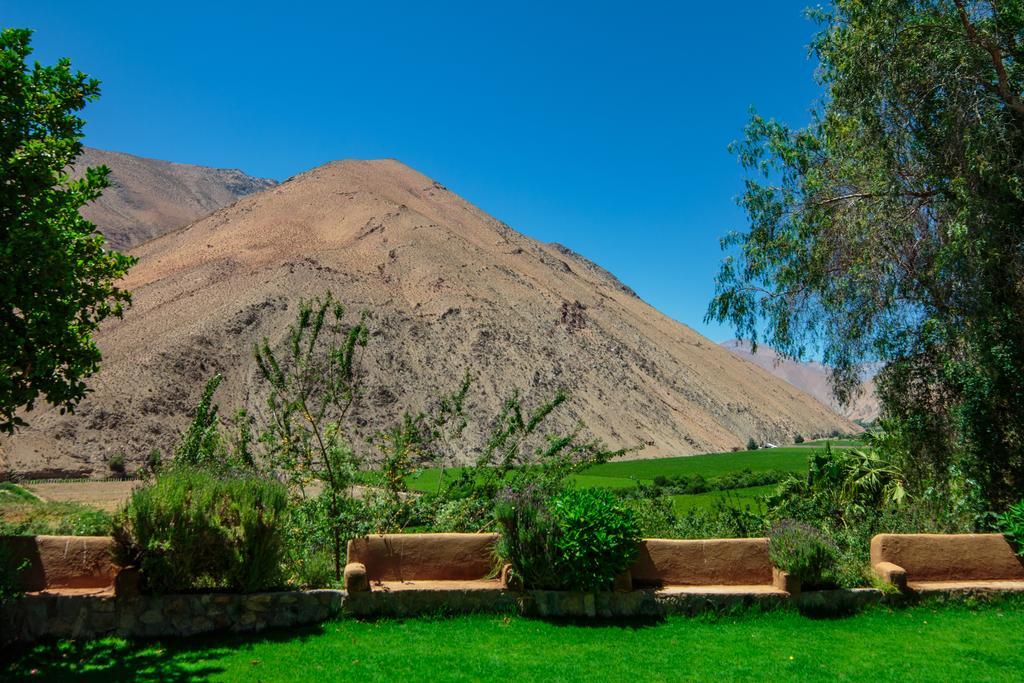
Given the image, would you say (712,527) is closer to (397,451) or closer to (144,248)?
(397,451)

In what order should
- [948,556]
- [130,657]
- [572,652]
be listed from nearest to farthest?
[130,657] < [572,652] < [948,556]

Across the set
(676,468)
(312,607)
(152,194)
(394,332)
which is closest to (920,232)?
(312,607)

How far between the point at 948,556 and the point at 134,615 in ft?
29.4

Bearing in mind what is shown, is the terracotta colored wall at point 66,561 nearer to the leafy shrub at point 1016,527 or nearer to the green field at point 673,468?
the leafy shrub at point 1016,527

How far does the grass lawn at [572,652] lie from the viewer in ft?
19.4

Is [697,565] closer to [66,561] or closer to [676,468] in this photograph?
[66,561]

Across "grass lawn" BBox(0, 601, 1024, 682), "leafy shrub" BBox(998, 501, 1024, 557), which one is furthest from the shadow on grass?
"leafy shrub" BBox(998, 501, 1024, 557)

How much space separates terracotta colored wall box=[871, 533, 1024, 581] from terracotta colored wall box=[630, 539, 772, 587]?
1615mm

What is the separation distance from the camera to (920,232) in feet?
36.7

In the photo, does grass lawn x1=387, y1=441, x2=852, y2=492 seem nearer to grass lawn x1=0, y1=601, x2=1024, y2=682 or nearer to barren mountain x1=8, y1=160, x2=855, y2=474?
barren mountain x1=8, y1=160, x2=855, y2=474

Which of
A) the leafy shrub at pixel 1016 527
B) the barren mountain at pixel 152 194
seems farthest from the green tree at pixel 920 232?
the barren mountain at pixel 152 194

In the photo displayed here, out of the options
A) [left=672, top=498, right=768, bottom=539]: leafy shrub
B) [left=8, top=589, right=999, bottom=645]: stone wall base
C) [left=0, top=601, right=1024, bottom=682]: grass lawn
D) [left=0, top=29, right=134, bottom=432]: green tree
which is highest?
[left=0, top=29, right=134, bottom=432]: green tree

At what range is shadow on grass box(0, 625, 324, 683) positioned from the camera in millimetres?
5703

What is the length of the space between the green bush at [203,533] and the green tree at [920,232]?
946 cm
